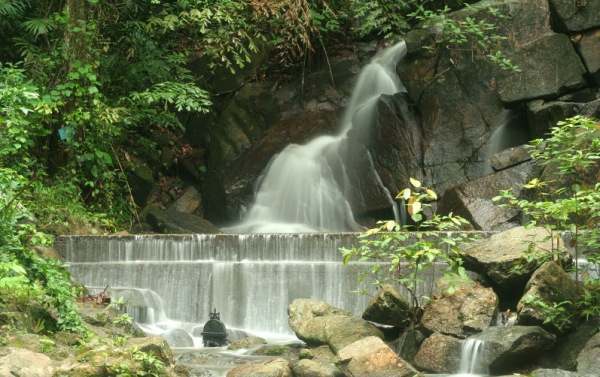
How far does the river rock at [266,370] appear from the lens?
20.1 feet

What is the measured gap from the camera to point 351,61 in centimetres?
1507

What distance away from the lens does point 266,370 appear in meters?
6.19

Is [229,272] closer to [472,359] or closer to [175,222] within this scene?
[175,222]

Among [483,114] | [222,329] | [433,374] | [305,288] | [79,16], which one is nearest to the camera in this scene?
[433,374]

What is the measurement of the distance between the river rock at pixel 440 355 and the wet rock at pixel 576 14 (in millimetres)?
7124

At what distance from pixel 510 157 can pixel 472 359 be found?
5.47 m

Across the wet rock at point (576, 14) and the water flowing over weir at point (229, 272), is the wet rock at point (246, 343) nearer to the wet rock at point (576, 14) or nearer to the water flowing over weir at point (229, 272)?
the water flowing over weir at point (229, 272)

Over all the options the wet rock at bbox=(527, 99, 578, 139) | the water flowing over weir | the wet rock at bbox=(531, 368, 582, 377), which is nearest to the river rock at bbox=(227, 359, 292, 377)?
the wet rock at bbox=(531, 368, 582, 377)

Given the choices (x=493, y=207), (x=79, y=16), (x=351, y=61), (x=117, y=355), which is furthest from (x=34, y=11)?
(x=117, y=355)

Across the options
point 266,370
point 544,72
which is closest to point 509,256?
point 266,370

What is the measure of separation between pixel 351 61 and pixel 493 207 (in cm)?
550

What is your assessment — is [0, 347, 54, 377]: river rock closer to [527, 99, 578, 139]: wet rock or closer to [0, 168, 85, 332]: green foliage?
[0, 168, 85, 332]: green foliage

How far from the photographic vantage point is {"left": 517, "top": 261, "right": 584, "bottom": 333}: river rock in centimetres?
641

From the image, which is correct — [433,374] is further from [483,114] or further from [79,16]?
[79,16]
